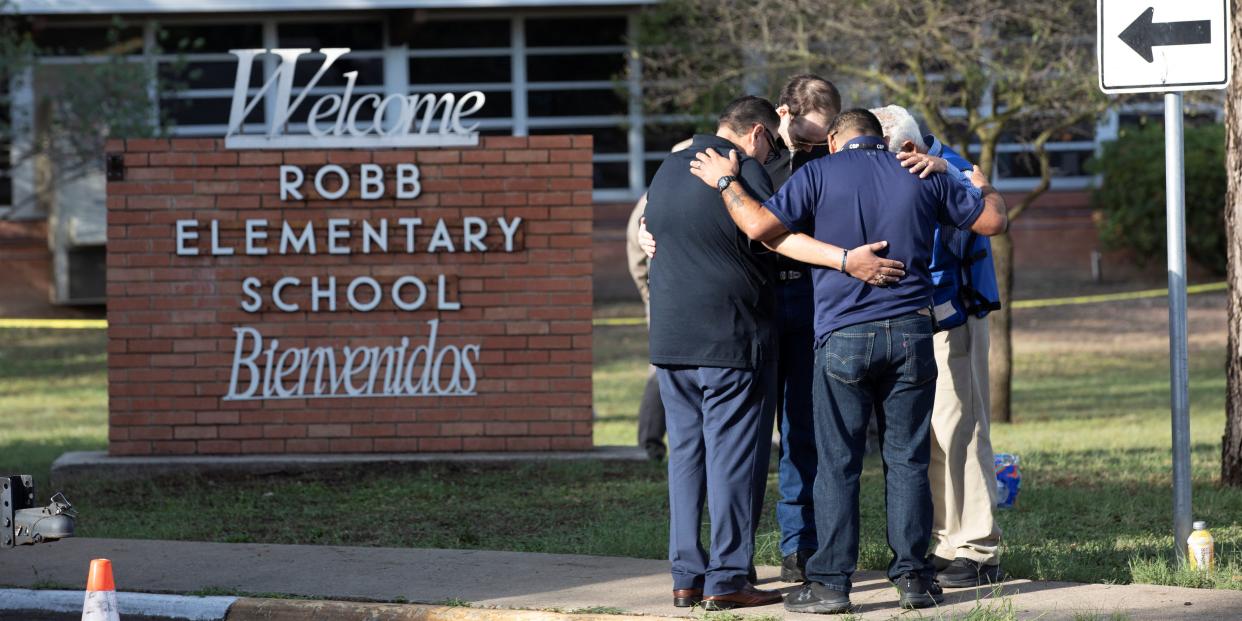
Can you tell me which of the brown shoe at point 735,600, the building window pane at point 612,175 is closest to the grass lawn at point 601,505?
the brown shoe at point 735,600

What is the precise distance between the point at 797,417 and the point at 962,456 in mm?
660

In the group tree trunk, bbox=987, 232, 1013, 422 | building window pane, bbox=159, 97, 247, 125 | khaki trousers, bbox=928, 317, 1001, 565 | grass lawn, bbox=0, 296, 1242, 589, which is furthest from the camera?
building window pane, bbox=159, 97, 247, 125

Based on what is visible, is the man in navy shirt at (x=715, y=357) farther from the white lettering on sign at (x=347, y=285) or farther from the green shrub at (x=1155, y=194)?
the green shrub at (x=1155, y=194)

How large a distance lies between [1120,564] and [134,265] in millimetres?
5971

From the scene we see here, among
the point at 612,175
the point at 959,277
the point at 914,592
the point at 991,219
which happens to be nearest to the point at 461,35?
the point at 612,175

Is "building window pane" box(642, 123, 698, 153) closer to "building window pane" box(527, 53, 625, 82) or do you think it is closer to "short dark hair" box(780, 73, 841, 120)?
"building window pane" box(527, 53, 625, 82)

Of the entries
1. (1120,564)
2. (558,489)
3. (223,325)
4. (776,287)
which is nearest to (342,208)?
(223,325)

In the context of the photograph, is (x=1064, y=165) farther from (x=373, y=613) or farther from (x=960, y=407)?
(x=373, y=613)

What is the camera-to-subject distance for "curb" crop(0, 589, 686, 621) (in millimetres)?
5469

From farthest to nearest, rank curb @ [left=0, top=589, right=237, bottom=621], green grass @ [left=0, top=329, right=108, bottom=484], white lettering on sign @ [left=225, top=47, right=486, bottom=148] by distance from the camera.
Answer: green grass @ [left=0, top=329, right=108, bottom=484] → white lettering on sign @ [left=225, top=47, right=486, bottom=148] → curb @ [left=0, top=589, right=237, bottom=621]

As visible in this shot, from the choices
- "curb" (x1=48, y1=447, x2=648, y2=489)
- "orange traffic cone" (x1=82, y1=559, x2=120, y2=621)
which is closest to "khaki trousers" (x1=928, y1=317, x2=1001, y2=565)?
"orange traffic cone" (x1=82, y1=559, x2=120, y2=621)

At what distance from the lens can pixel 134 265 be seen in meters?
9.17

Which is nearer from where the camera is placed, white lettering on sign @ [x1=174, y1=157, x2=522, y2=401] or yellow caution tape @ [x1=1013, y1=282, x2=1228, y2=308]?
white lettering on sign @ [x1=174, y1=157, x2=522, y2=401]

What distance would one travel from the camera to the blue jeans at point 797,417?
574 centimetres
